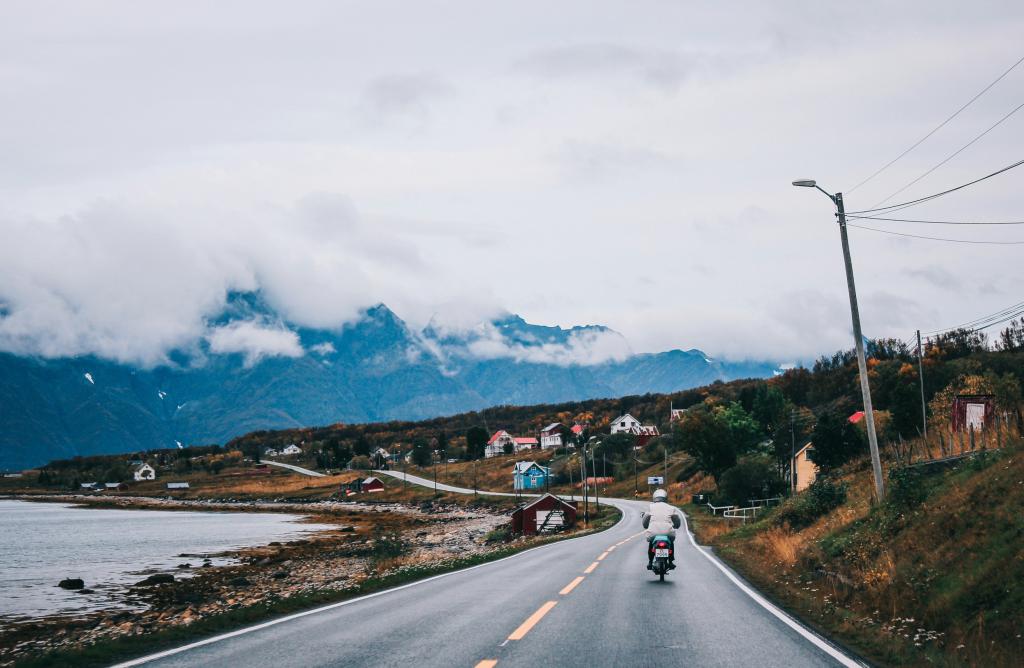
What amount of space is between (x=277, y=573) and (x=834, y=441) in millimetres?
51188

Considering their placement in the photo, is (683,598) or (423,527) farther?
(423,527)

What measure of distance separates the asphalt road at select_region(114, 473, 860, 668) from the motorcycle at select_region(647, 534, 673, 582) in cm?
38

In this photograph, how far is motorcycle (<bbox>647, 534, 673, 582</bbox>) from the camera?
1780cm

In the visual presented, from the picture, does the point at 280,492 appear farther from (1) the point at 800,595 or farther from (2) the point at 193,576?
(1) the point at 800,595

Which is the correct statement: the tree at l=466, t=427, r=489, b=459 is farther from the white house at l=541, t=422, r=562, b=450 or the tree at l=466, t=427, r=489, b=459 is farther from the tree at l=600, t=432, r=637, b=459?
the tree at l=600, t=432, r=637, b=459

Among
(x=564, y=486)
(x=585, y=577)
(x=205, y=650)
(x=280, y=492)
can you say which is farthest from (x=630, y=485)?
(x=205, y=650)

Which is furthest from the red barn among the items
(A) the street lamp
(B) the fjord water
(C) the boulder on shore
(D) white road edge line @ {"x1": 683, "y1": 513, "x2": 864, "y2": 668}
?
(D) white road edge line @ {"x1": 683, "y1": 513, "x2": 864, "y2": 668}

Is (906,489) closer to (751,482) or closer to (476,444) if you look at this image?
(751,482)

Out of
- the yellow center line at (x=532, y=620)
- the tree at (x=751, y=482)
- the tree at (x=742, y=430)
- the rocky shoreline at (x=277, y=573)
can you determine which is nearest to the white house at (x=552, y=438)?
the rocky shoreline at (x=277, y=573)

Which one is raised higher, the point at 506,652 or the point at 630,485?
the point at 506,652

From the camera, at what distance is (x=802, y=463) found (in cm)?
8762

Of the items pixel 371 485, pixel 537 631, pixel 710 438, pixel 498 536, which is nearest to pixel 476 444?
pixel 371 485

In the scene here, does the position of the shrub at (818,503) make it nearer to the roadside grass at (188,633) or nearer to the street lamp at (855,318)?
the street lamp at (855,318)

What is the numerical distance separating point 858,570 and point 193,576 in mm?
42866
